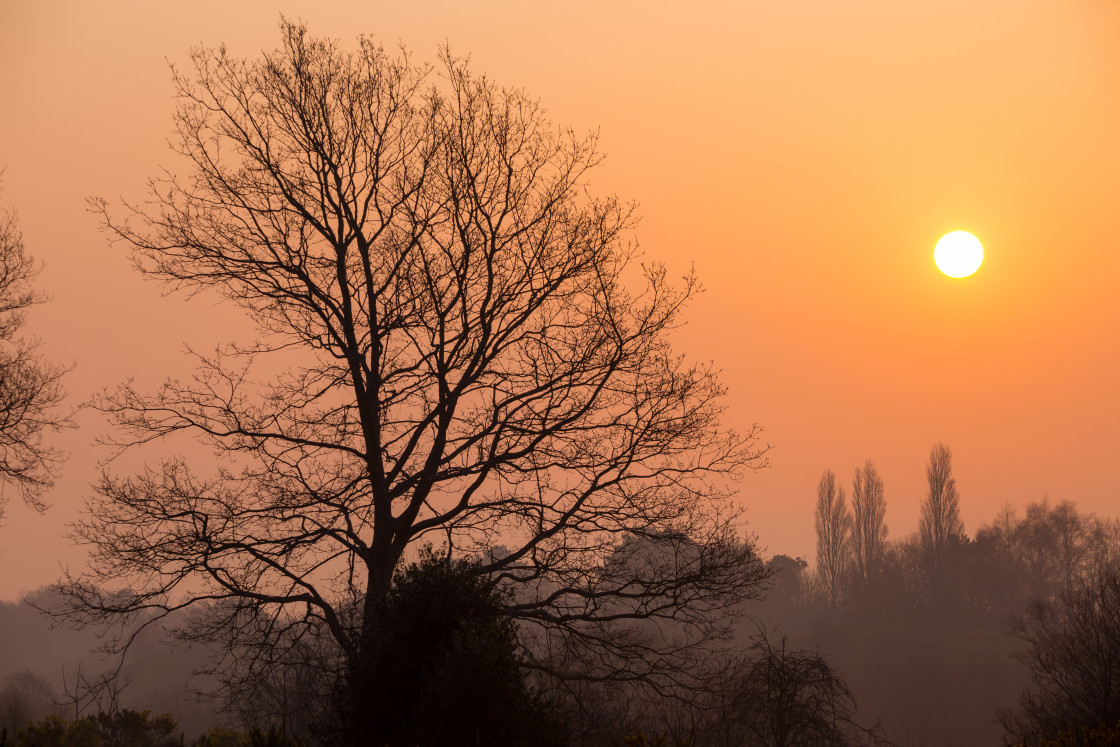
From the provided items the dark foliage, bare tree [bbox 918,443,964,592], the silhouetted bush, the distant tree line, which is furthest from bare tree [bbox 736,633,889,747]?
bare tree [bbox 918,443,964,592]

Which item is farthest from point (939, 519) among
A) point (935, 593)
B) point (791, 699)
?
point (791, 699)

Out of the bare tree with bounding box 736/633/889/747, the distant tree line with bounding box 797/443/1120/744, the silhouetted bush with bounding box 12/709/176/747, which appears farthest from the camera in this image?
the distant tree line with bounding box 797/443/1120/744

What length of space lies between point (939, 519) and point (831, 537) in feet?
43.9

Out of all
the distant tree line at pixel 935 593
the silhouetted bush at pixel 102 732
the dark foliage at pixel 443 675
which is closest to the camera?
the dark foliage at pixel 443 675

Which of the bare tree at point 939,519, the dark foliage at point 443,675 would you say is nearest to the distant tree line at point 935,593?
the bare tree at point 939,519

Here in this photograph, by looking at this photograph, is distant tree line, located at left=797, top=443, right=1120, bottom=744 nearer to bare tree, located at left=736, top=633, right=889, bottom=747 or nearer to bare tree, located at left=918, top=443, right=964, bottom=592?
bare tree, located at left=918, top=443, right=964, bottom=592

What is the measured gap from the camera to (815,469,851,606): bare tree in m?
93.4

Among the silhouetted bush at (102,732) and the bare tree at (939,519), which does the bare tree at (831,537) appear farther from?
the silhouetted bush at (102,732)

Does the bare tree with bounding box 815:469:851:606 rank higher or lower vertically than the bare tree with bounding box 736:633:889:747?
higher

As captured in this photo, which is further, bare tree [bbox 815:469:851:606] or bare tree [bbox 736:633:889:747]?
bare tree [bbox 815:469:851:606]

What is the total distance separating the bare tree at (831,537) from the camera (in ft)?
307

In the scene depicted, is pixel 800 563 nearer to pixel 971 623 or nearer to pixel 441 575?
pixel 971 623

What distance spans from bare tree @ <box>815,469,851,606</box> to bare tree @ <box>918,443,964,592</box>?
1091 cm

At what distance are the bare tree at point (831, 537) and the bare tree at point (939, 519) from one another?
10913 millimetres
